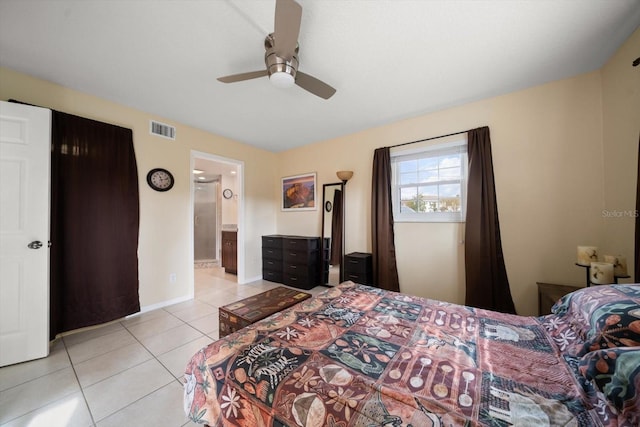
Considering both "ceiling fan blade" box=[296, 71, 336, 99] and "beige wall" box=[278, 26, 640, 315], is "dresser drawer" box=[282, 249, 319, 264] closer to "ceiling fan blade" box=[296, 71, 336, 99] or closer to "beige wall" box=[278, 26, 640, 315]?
"beige wall" box=[278, 26, 640, 315]

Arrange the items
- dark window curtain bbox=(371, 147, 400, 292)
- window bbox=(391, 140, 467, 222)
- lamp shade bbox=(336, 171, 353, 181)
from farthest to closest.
→ 1. lamp shade bbox=(336, 171, 353, 181)
2. dark window curtain bbox=(371, 147, 400, 292)
3. window bbox=(391, 140, 467, 222)

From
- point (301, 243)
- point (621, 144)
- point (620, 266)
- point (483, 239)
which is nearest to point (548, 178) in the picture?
point (621, 144)

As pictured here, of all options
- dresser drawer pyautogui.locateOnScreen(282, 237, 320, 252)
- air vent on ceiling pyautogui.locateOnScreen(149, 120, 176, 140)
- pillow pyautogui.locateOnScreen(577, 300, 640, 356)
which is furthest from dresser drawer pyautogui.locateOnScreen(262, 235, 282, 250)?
pillow pyautogui.locateOnScreen(577, 300, 640, 356)

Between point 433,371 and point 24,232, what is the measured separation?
3196mm

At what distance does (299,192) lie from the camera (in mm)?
4324

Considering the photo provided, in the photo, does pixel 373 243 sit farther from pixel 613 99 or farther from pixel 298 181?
pixel 613 99

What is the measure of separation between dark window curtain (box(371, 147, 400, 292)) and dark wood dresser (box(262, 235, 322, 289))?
1.06 meters

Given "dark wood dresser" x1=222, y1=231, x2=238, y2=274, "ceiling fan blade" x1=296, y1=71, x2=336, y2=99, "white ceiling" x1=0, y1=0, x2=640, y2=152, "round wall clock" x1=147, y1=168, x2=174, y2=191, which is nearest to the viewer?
"white ceiling" x1=0, y1=0, x2=640, y2=152

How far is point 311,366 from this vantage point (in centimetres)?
95

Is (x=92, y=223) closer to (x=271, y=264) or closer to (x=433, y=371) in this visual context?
(x=271, y=264)

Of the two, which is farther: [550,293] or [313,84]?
[550,293]

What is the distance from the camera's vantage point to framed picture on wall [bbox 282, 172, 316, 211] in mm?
4141

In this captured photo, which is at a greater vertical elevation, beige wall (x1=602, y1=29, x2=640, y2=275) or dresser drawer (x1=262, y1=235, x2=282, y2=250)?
beige wall (x1=602, y1=29, x2=640, y2=275)

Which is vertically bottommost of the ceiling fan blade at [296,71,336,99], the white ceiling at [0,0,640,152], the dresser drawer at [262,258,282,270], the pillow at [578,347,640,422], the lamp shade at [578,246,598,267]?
the dresser drawer at [262,258,282,270]
